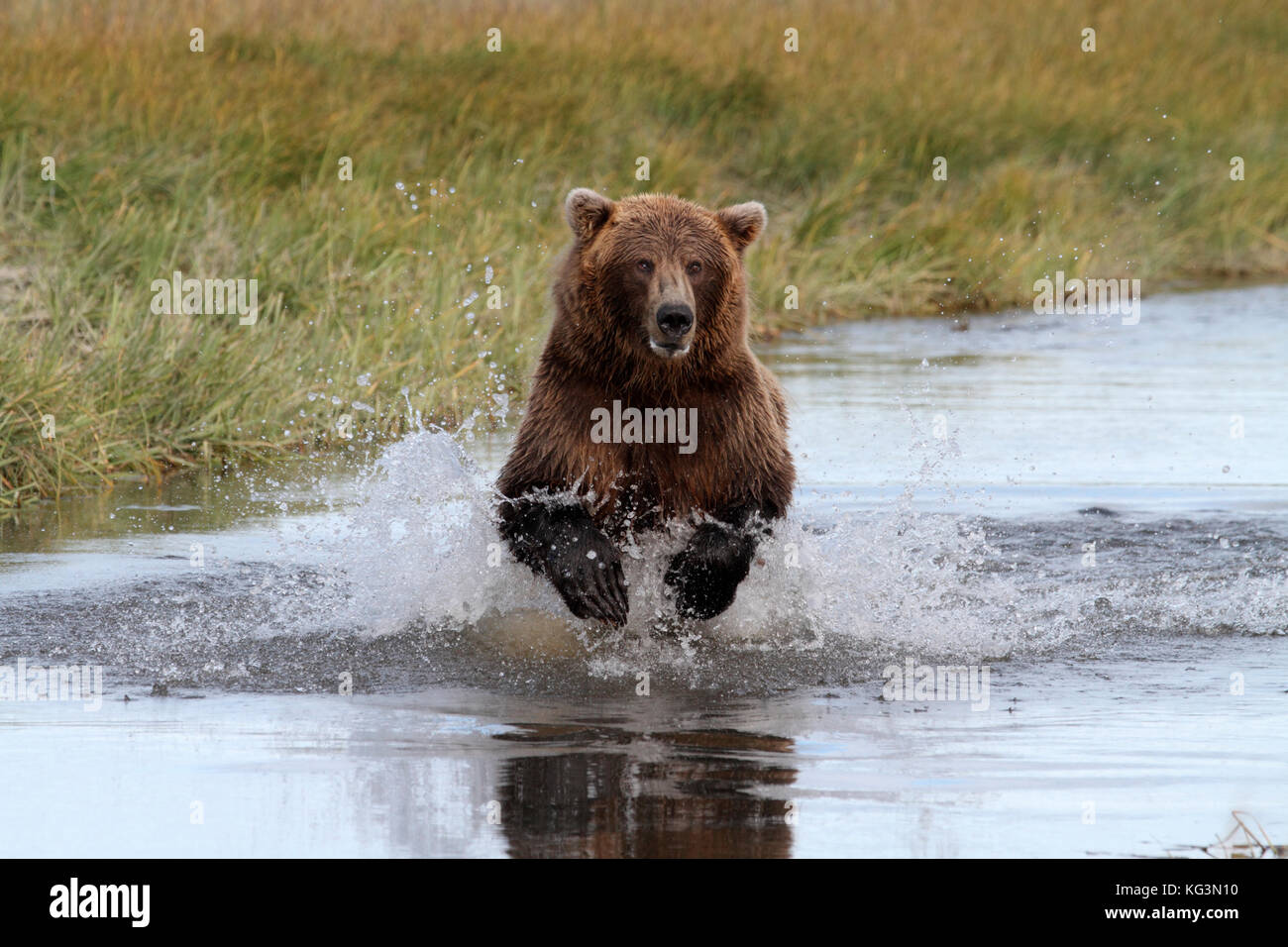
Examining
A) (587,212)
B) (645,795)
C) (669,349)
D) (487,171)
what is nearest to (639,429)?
(669,349)

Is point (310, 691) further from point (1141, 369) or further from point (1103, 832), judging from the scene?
point (1141, 369)

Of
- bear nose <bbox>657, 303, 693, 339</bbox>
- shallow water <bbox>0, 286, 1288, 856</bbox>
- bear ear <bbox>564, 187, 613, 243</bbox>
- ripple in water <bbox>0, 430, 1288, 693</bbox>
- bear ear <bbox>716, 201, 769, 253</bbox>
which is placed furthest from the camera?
bear ear <bbox>716, 201, 769, 253</bbox>

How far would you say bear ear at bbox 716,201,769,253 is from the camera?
7.36 m

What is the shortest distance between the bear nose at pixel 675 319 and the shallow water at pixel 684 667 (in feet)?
3.22

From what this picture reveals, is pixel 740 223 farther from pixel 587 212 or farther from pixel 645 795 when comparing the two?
pixel 645 795

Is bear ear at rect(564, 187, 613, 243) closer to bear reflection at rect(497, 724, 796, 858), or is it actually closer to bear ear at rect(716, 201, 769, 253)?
bear ear at rect(716, 201, 769, 253)

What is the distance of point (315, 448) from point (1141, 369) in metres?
6.74

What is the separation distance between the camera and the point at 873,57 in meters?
23.3

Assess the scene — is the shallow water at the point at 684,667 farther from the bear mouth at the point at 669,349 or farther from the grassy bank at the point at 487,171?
the bear mouth at the point at 669,349

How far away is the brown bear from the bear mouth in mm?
163

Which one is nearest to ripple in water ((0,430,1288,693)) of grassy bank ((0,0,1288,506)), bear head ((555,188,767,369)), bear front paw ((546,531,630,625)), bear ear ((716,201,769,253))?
bear front paw ((546,531,630,625))

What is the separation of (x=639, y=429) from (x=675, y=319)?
0.58 metres

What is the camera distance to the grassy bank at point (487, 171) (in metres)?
11.1
